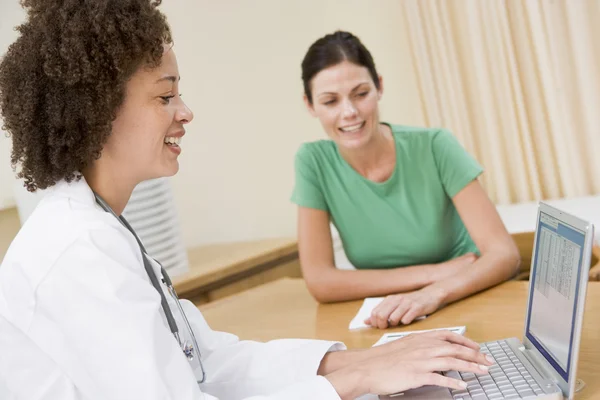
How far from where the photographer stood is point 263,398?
1155 millimetres

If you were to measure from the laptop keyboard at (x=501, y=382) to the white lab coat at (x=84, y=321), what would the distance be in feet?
0.74

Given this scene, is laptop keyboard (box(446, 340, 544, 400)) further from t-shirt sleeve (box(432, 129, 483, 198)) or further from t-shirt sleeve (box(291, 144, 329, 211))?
t-shirt sleeve (box(291, 144, 329, 211))

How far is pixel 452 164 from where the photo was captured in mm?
2240

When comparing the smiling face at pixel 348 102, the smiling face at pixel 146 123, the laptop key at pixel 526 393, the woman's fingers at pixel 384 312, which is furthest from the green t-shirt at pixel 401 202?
the laptop key at pixel 526 393

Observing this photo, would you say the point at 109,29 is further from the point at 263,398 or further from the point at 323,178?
the point at 323,178

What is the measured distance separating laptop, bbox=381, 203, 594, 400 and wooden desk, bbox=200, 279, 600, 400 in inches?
3.1

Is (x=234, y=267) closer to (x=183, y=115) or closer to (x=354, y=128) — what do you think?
(x=354, y=128)

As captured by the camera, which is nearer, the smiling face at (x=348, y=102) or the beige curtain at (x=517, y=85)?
the smiling face at (x=348, y=102)

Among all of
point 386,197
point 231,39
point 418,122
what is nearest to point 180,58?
point 231,39

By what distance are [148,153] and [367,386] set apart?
563 mm

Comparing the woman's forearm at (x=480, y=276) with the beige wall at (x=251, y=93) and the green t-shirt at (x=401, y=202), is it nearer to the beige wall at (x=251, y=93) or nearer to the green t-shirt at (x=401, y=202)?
the green t-shirt at (x=401, y=202)

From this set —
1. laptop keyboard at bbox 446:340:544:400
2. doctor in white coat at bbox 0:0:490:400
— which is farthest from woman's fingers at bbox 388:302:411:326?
laptop keyboard at bbox 446:340:544:400

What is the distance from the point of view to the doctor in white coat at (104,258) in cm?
106

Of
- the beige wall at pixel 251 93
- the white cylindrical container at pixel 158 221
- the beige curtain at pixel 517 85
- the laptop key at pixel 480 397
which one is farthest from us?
the beige wall at pixel 251 93
